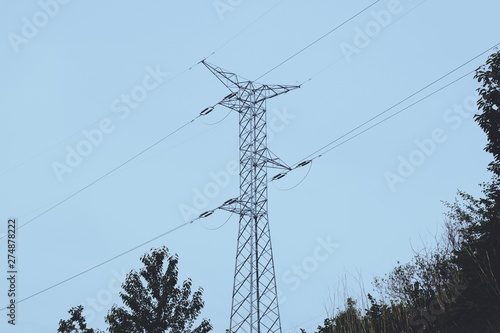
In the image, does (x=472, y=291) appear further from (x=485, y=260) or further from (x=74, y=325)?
(x=74, y=325)

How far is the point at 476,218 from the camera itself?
22875mm

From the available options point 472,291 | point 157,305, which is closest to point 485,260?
point 472,291

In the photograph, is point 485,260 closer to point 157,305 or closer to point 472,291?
point 472,291

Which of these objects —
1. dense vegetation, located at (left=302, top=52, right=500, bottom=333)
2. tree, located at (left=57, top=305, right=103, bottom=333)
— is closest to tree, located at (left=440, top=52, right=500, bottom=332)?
dense vegetation, located at (left=302, top=52, right=500, bottom=333)

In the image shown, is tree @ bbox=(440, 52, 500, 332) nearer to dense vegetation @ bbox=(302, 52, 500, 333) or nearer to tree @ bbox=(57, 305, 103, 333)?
dense vegetation @ bbox=(302, 52, 500, 333)

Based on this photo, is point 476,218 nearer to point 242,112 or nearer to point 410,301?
point 410,301

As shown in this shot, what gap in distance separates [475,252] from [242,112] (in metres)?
10.1

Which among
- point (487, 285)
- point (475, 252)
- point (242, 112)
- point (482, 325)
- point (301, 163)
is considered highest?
point (242, 112)

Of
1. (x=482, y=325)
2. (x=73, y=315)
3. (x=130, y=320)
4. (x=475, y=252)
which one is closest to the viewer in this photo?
(x=482, y=325)

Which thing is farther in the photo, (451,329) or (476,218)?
(476,218)

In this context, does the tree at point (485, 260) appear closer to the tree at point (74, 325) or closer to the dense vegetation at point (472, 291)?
the dense vegetation at point (472, 291)

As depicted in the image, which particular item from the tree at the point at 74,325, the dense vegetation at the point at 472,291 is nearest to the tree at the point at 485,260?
the dense vegetation at the point at 472,291

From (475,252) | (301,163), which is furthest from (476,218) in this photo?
(301,163)

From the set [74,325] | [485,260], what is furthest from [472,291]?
[74,325]
